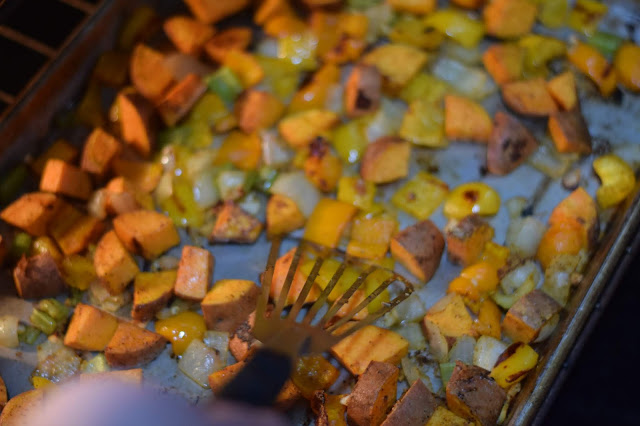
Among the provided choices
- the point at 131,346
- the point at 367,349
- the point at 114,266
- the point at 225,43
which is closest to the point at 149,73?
the point at 225,43

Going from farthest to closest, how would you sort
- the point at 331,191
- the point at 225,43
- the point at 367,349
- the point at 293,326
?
1. the point at 225,43
2. the point at 331,191
3. the point at 367,349
4. the point at 293,326

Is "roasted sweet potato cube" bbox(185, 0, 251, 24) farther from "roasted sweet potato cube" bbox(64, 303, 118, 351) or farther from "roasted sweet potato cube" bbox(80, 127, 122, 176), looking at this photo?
"roasted sweet potato cube" bbox(64, 303, 118, 351)

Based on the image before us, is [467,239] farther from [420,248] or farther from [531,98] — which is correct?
[531,98]

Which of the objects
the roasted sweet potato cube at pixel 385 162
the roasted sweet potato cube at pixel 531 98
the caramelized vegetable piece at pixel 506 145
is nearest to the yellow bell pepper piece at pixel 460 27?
the roasted sweet potato cube at pixel 531 98

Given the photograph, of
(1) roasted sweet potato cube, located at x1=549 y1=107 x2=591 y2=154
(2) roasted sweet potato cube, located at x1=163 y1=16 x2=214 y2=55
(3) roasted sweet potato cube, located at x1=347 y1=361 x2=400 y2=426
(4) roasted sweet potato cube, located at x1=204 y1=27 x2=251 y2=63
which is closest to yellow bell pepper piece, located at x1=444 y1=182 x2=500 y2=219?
(1) roasted sweet potato cube, located at x1=549 y1=107 x2=591 y2=154

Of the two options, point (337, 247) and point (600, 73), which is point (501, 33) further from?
point (337, 247)

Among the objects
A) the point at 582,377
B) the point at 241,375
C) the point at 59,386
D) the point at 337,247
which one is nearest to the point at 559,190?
the point at 582,377
